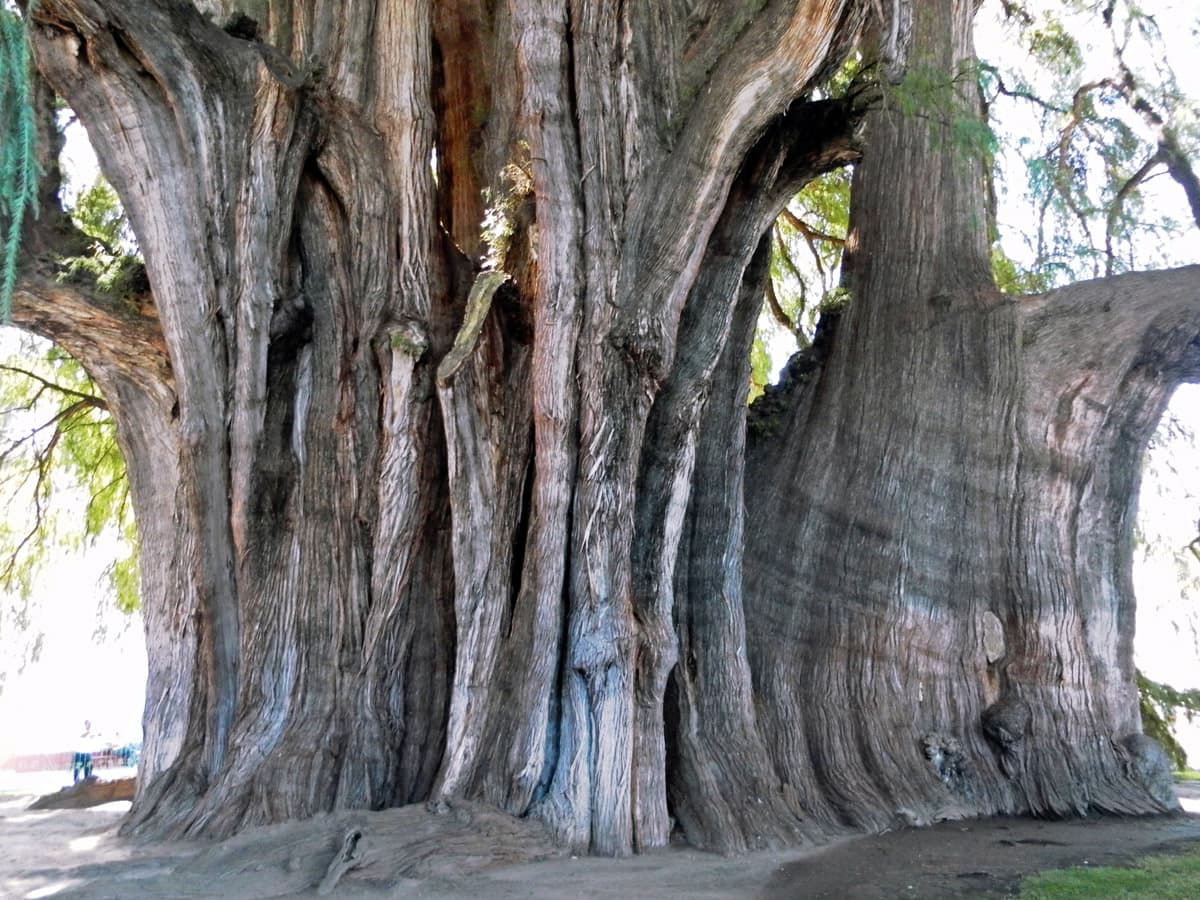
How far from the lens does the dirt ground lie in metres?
5.17

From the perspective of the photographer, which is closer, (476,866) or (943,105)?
(476,866)

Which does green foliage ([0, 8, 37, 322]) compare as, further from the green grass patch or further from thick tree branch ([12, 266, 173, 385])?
the green grass patch

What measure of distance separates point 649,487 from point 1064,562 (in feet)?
10.6

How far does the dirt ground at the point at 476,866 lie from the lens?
5172 millimetres

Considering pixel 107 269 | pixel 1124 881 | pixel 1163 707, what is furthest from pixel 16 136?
pixel 1163 707

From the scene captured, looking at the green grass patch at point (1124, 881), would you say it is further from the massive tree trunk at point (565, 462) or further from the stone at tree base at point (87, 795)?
the stone at tree base at point (87, 795)

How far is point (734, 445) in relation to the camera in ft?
24.8

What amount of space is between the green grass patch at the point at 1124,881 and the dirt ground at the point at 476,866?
17 cm

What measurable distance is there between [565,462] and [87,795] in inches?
209

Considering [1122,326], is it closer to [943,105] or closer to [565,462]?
[943,105]

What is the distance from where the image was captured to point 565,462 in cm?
638

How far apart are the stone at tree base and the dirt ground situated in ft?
7.33

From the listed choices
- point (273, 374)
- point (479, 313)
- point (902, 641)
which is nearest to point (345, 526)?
point (273, 374)

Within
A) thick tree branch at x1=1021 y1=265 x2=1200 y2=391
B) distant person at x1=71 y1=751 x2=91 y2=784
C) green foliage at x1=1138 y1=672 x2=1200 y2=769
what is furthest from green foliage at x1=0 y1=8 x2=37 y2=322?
green foliage at x1=1138 y1=672 x2=1200 y2=769
